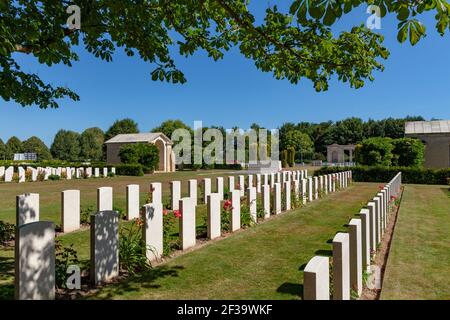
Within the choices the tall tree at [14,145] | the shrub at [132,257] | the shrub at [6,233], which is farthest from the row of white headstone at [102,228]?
the tall tree at [14,145]

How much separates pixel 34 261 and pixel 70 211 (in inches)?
200

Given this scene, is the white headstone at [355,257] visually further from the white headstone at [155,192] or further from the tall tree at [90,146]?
the tall tree at [90,146]

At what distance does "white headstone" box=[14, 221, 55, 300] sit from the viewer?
3.38 metres

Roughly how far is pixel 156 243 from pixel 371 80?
15.8ft

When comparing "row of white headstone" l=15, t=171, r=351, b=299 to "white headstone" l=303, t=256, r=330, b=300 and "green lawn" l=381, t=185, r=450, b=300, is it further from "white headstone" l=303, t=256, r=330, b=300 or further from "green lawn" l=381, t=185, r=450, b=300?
"green lawn" l=381, t=185, r=450, b=300

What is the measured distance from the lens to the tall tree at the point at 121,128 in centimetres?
6944

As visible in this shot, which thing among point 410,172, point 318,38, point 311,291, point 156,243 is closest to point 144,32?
point 318,38

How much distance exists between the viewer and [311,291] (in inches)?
109

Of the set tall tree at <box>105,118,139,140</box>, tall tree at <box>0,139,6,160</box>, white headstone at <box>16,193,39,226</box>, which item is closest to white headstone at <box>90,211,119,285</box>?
white headstone at <box>16,193,39,226</box>

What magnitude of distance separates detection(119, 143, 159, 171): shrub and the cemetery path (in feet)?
93.7

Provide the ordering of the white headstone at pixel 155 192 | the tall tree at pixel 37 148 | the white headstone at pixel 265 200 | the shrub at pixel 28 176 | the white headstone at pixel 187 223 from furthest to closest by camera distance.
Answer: the tall tree at pixel 37 148
the shrub at pixel 28 176
the white headstone at pixel 155 192
the white headstone at pixel 265 200
the white headstone at pixel 187 223

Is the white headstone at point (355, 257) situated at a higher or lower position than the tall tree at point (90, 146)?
lower

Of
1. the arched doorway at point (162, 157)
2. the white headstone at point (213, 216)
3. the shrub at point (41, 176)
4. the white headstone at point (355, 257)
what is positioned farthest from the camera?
the arched doorway at point (162, 157)
